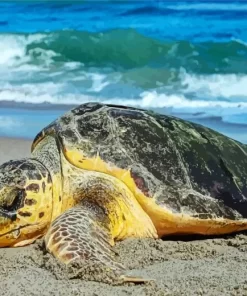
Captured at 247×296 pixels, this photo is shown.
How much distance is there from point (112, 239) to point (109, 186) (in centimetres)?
28

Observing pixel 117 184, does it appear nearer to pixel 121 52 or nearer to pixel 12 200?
pixel 12 200

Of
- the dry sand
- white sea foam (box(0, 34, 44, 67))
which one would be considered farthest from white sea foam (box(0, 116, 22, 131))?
white sea foam (box(0, 34, 44, 67))

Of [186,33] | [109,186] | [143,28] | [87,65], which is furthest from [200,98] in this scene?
[143,28]

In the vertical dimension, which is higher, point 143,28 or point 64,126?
point 143,28

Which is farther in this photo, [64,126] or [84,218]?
[64,126]

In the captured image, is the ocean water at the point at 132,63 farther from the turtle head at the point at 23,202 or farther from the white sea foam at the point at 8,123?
the turtle head at the point at 23,202

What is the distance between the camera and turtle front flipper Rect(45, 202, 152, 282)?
3.16m

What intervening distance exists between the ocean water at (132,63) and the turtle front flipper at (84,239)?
3.28 meters

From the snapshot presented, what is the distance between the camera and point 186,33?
16.3 meters

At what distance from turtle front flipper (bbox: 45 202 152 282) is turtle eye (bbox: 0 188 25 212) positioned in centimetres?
23

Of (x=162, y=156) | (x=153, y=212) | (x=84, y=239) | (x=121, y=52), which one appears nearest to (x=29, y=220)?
(x=84, y=239)

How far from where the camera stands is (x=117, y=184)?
3738 millimetres

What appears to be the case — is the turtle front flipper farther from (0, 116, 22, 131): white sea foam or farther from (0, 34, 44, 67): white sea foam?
(0, 34, 44, 67): white sea foam

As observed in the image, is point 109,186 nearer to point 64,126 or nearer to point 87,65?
point 64,126
